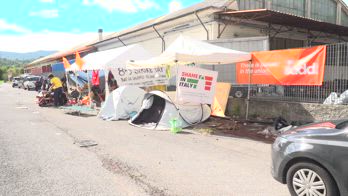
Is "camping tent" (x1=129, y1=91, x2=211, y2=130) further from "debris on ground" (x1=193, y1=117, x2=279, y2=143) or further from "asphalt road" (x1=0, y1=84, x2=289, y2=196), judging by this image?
"asphalt road" (x1=0, y1=84, x2=289, y2=196)

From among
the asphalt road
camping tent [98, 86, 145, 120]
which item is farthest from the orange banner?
camping tent [98, 86, 145, 120]

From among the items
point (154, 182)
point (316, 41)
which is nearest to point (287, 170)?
point (154, 182)

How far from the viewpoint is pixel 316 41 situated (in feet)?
75.5

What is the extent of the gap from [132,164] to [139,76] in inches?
354

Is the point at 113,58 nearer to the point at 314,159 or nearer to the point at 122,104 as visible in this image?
the point at 122,104

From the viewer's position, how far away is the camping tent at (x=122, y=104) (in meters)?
13.3

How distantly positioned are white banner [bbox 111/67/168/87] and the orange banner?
4.41 metres

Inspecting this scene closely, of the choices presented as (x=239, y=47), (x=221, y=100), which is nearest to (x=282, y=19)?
(x=239, y=47)

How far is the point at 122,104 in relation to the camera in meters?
13.5

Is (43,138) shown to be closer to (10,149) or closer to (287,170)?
(10,149)

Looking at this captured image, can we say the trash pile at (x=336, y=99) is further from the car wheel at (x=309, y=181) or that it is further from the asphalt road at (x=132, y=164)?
the car wheel at (x=309, y=181)

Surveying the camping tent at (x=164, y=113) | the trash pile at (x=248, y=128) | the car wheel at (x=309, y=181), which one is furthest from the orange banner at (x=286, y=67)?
the car wheel at (x=309, y=181)

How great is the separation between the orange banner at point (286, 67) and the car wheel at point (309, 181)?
20.0 ft

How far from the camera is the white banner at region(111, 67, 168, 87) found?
1522 cm
